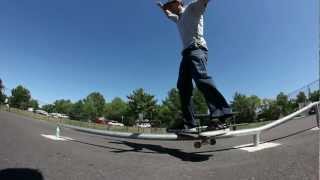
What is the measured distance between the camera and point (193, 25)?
3820 millimetres

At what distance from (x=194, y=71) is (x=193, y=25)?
0.76 meters

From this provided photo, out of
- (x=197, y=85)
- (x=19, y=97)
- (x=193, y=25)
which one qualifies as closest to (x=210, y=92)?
(x=197, y=85)

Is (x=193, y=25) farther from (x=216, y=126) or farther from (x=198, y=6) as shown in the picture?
(x=216, y=126)

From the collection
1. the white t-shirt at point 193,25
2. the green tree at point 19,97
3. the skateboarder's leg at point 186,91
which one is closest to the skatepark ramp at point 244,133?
the skateboarder's leg at point 186,91

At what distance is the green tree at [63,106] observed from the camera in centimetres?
11882

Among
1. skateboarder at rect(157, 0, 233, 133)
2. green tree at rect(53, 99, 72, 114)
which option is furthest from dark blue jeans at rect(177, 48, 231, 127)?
green tree at rect(53, 99, 72, 114)

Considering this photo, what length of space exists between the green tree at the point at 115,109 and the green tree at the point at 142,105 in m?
32.7

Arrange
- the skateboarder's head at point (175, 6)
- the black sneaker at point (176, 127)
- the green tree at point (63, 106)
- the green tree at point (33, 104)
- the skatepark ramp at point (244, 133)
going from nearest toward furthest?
1. the skatepark ramp at point (244, 133)
2. the black sneaker at point (176, 127)
3. the skateboarder's head at point (175, 6)
4. the green tree at point (33, 104)
5. the green tree at point (63, 106)

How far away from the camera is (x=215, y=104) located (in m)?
3.34

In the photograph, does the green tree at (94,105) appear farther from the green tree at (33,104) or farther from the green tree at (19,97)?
the green tree at (33,104)

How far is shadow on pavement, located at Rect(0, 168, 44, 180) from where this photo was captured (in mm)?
1964

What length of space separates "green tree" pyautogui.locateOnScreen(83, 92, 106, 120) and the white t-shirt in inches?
3589

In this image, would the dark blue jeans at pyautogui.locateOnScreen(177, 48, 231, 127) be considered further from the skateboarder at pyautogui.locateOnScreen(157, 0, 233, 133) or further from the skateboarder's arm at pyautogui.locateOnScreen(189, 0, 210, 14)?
the skateboarder's arm at pyautogui.locateOnScreen(189, 0, 210, 14)

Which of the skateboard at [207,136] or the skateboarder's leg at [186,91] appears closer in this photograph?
the skateboard at [207,136]
